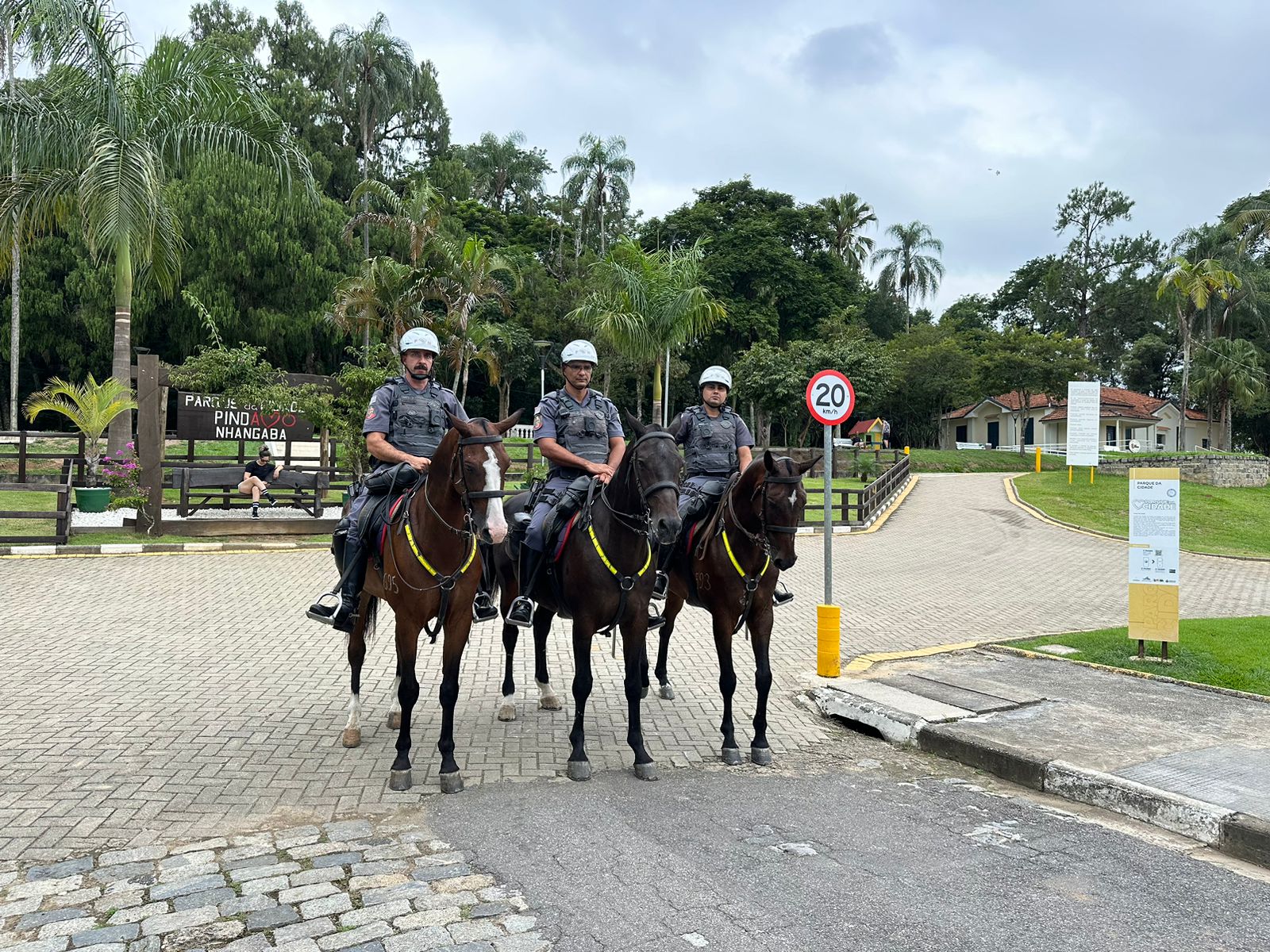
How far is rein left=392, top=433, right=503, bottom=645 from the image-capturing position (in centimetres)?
517

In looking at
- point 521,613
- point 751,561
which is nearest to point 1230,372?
point 751,561

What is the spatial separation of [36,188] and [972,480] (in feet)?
106

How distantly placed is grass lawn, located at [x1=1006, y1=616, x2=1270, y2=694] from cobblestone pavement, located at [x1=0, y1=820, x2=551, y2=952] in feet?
23.6

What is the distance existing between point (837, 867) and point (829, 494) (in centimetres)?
501

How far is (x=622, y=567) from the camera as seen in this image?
5836 mm

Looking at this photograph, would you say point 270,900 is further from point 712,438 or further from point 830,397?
point 830,397

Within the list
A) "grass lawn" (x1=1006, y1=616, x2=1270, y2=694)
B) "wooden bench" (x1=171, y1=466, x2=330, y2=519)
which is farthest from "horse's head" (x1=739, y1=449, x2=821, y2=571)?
"wooden bench" (x1=171, y1=466, x2=330, y2=519)

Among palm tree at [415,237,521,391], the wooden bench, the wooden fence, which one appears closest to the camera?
the wooden fence

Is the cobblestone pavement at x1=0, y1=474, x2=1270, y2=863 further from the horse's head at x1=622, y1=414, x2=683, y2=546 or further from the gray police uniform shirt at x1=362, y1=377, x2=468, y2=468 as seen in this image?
the gray police uniform shirt at x1=362, y1=377, x2=468, y2=468

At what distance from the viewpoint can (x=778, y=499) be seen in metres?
6.08

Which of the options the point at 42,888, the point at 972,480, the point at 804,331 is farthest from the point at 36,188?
the point at 804,331

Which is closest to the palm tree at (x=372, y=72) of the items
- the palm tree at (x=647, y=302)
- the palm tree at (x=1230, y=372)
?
the palm tree at (x=647, y=302)

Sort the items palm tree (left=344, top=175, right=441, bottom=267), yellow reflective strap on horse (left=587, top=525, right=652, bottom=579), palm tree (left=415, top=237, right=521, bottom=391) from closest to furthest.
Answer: yellow reflective strap on horse (left=587, top=525, right=652, bottom=579) < palm tree (left=415, top=237, right=521, bottom=391) < palm tree (left=344, top=175, right=441, bottom=267)

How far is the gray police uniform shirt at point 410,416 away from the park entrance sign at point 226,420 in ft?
50.6
